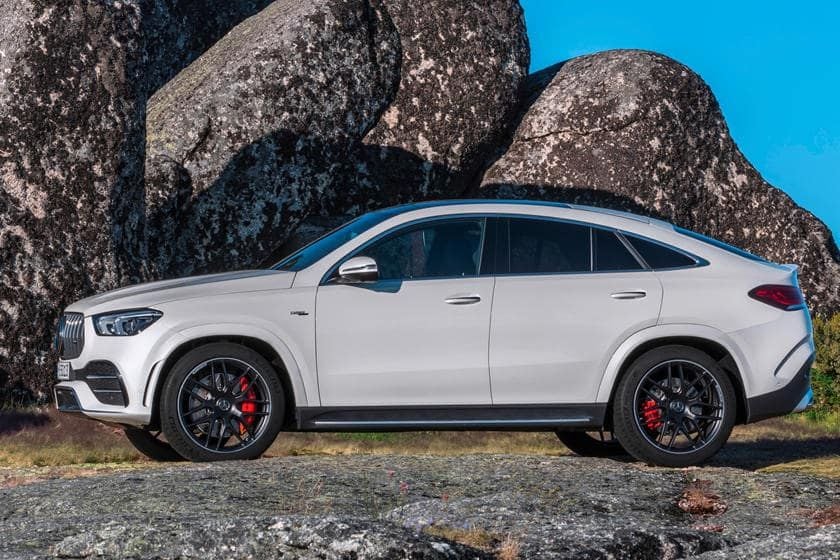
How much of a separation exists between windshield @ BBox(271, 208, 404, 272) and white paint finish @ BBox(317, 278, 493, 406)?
39 centimetres

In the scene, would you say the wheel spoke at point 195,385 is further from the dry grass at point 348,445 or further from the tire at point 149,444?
the dry grass at point 348,445

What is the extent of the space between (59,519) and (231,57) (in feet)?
40.9

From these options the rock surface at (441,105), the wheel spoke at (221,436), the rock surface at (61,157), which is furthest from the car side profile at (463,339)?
the rock surface at (441,105)

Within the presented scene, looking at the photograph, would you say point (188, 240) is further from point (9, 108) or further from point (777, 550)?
point (777, 550)

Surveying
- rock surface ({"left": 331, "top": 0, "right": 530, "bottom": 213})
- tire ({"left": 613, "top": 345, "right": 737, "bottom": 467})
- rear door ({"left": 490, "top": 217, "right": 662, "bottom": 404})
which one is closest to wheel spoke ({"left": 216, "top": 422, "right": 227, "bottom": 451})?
rear door ({"left": 490, "top": 217, "right": 662, "bottom": 404})

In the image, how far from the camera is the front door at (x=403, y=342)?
8.77 meters

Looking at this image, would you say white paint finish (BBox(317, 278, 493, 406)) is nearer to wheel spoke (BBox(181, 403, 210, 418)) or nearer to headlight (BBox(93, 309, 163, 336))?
wheel spoke (BBox(181, 403, 210, 418))

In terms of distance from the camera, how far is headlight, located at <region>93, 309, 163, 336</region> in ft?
28.9

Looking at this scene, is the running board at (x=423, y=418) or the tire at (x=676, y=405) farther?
the tire at (x=676, y=405)

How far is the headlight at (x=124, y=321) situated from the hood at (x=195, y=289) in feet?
0.14

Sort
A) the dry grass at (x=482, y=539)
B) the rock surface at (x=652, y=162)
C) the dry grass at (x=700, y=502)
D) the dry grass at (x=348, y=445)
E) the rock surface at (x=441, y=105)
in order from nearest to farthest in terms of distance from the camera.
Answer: the dry grass at (x=482, y=539)
the dry grass at (x=700, y=502)
the dry grass at (x=348, y=445)
the rock surface at (x=441, y=105)
the rock surface at (x=652, y=162)

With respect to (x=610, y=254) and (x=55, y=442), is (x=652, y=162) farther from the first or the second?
(x=610, y=254)

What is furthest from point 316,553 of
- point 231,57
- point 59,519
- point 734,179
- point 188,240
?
point 734,179

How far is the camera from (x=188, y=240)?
1744 centimetres
